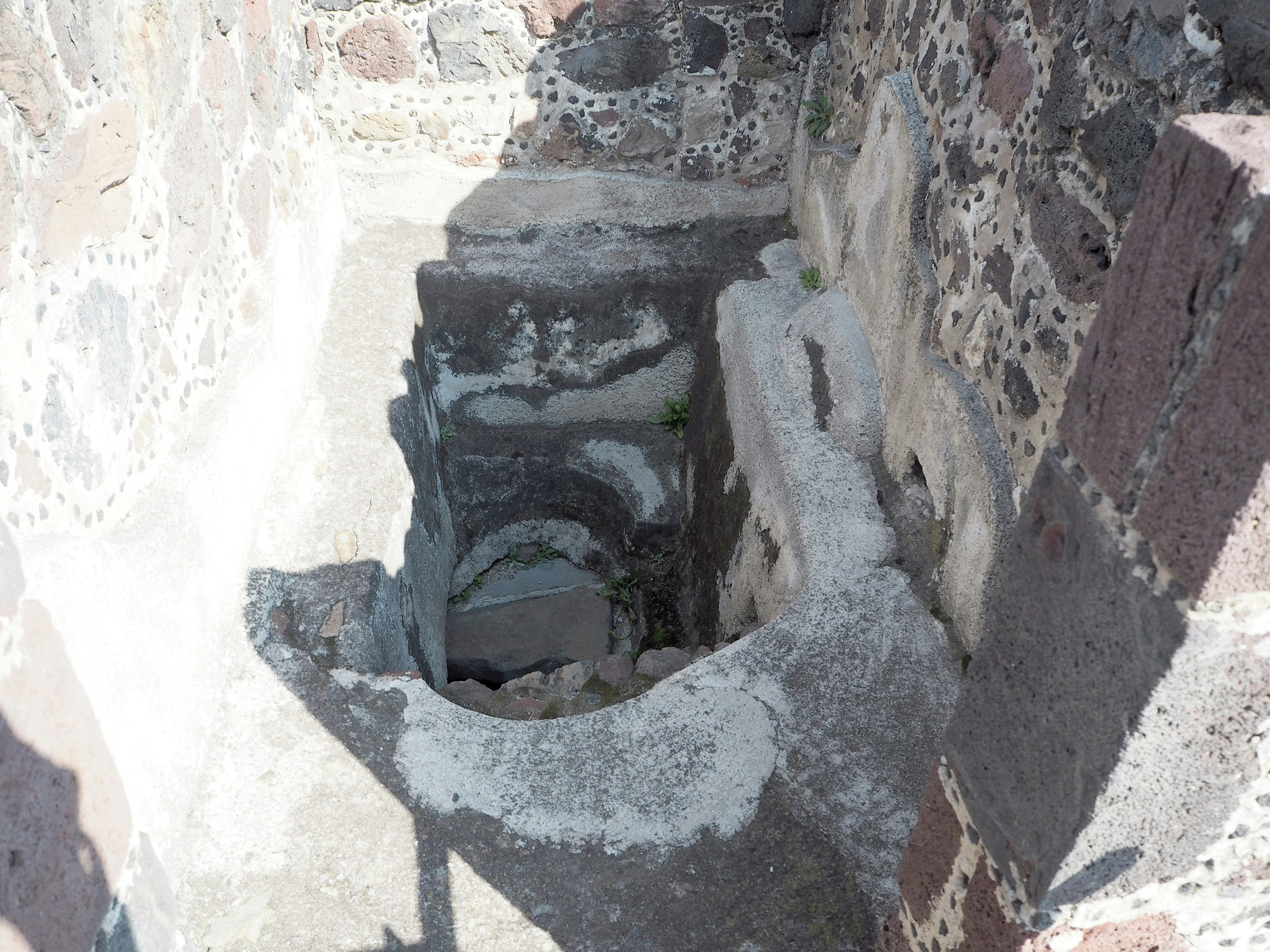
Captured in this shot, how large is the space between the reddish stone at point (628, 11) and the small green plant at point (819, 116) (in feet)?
2.27

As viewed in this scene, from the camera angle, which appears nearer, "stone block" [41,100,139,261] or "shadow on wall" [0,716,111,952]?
"shadow on wall" [0,716,111,952]

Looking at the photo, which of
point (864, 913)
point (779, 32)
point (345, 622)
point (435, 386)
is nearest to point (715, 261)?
point (779, 32)

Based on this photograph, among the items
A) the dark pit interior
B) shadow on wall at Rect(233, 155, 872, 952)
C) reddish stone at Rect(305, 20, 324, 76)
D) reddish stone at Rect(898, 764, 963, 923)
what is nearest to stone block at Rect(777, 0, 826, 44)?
the dark pit interior

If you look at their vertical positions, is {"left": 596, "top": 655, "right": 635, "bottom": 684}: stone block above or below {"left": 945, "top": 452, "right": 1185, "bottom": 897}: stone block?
below

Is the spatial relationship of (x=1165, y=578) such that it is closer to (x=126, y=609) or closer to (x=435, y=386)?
(x=126, y=609)

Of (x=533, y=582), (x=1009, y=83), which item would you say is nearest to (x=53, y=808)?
(x=1009, y=83)

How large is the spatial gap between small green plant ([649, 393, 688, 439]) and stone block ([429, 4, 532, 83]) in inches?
60.9

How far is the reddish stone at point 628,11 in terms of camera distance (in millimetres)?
3404

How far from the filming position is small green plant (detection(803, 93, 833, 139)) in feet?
11.5

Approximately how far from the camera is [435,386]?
12.9 ft

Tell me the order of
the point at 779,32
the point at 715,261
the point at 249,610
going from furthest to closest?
the point at 715,261, the point at 779,32, the point at 249,610

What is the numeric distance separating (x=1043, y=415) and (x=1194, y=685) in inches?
43.2

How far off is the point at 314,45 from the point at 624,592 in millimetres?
2634

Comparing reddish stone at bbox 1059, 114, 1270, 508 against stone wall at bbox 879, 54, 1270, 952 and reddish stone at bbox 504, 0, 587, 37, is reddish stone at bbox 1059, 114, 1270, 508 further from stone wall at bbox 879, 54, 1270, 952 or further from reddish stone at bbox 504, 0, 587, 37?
reddish stone at bbox 504, 0, 587, 37
